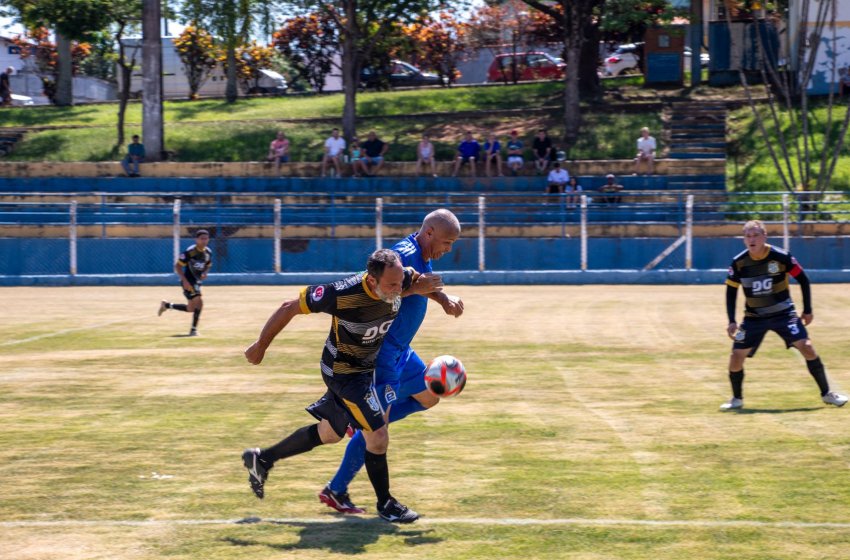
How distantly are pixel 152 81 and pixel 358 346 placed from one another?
33554mm

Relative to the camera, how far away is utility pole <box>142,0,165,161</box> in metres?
38.1

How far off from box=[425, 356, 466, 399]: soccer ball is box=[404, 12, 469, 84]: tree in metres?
43.8

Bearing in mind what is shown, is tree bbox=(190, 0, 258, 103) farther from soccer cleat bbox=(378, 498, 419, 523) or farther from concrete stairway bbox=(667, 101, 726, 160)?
soccer cleat bbox=(378, 498, 419, 523)

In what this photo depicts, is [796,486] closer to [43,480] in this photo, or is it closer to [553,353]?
[43,480]

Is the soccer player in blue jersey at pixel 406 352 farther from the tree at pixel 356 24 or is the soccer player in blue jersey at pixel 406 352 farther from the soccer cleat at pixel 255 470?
the tree at pixel 356 24

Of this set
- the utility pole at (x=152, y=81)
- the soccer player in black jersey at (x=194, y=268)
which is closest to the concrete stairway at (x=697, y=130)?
the utility pole at (x=152, y=81)

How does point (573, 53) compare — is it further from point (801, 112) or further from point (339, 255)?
point (339, 255)

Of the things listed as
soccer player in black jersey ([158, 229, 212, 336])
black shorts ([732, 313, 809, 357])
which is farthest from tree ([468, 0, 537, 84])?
black shorts ([732, 313, 809, 357])

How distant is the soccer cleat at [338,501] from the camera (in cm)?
737

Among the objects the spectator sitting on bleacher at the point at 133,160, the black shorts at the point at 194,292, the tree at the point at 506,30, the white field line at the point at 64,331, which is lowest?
the white field line at the point at 64,331

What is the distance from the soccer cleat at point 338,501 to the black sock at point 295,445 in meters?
0.30

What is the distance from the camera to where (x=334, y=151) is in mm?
35938

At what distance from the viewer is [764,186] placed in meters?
35.8

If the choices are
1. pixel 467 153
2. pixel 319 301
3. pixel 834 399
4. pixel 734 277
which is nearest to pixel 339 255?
pixel 467 153
